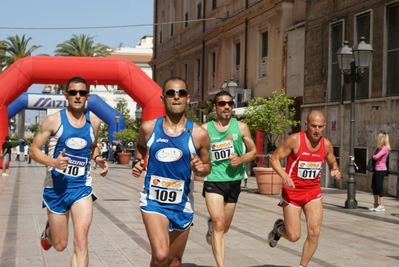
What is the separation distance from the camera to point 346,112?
23438mm

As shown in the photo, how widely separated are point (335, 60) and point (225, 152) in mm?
16716

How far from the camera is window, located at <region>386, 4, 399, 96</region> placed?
20.7 meters

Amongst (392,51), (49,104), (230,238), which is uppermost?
(392,51)

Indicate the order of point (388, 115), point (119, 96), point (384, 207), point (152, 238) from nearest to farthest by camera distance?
1. point (152, 238)
2. point (384, 207)
3. point (388, 115)
4. point (119, 96)

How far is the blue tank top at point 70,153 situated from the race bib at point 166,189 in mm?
1254

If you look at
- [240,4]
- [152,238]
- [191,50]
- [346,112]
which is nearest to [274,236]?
[152,238]

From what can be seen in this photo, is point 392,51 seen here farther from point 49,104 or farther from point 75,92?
point 49,104

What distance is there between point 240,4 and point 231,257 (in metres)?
26.5

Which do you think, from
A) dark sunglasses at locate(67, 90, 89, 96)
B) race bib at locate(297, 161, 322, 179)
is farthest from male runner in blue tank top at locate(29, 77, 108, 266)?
race bib at locate(297, 161, 322, 179)

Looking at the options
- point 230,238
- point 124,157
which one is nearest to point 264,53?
point 124,157

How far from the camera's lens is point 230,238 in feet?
36.0

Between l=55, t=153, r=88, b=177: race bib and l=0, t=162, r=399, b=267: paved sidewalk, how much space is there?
1.74 m

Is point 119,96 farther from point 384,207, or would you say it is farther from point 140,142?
point 140,142

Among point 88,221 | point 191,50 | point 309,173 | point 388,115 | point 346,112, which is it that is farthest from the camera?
point 191,50
